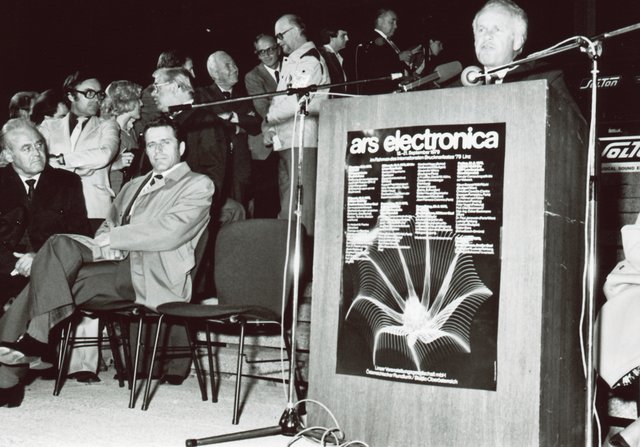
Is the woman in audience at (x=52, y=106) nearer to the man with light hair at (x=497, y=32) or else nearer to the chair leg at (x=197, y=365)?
the chair leg at (x=197, y=365)

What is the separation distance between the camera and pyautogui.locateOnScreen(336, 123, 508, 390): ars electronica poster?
2.43 metres

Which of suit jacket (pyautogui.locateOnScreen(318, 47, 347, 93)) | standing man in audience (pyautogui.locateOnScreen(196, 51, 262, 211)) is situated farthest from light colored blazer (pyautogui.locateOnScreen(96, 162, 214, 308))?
suit jacket (pyautogui.locateOnScreen(318, 47, 347, 93))

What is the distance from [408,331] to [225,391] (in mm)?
2168

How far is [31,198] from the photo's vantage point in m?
4.66

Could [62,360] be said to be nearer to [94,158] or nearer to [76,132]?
[94,158]

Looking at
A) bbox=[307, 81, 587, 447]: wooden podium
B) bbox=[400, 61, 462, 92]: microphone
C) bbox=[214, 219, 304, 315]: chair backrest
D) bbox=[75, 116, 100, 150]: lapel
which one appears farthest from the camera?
bbox=[75, 116, 100, 150]: lapel

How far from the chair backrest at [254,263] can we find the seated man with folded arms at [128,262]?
0.24m

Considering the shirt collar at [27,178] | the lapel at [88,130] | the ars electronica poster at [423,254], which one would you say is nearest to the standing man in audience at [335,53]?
the lapel at [88,130]

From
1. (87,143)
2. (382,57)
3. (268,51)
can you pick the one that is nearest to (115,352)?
(87,143)

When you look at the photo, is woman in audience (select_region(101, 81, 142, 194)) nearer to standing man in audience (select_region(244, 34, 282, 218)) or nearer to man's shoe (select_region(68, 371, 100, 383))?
standing man in audience (select_region(244, 34, 282, 218))

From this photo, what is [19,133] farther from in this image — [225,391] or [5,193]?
[225,391]

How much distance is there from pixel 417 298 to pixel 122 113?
382cm

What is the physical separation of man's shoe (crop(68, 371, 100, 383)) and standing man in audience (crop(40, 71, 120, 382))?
0.32m

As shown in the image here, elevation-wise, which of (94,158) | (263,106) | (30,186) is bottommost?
(30,186)
